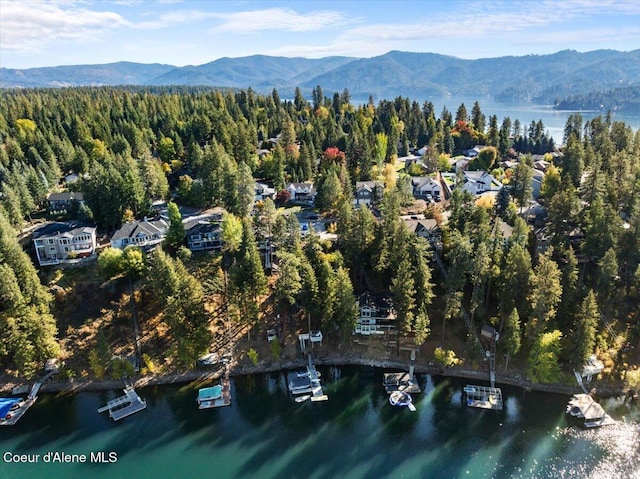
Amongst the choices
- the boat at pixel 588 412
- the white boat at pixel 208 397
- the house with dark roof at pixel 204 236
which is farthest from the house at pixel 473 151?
the white boat at pixel 208 397

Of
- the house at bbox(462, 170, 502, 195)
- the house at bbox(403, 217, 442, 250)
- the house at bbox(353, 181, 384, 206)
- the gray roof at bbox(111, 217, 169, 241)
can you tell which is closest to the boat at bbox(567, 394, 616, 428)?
the house at bbox(403, 217, 442, 250)

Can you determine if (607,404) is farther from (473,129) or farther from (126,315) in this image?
(473,129)

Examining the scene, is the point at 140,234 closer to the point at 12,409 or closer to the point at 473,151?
the point at 12,409

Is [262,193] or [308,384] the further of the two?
[262,193]

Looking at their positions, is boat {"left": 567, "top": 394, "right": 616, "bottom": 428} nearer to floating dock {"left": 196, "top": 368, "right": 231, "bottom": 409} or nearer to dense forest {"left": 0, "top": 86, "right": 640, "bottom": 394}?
dense forest {"left": 0, "top": 86, "right": 640, "bottom": 394}

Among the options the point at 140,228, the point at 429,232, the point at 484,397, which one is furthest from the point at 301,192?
the point at 484,397

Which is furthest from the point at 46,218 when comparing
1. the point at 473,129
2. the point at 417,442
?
the point at 473,129
